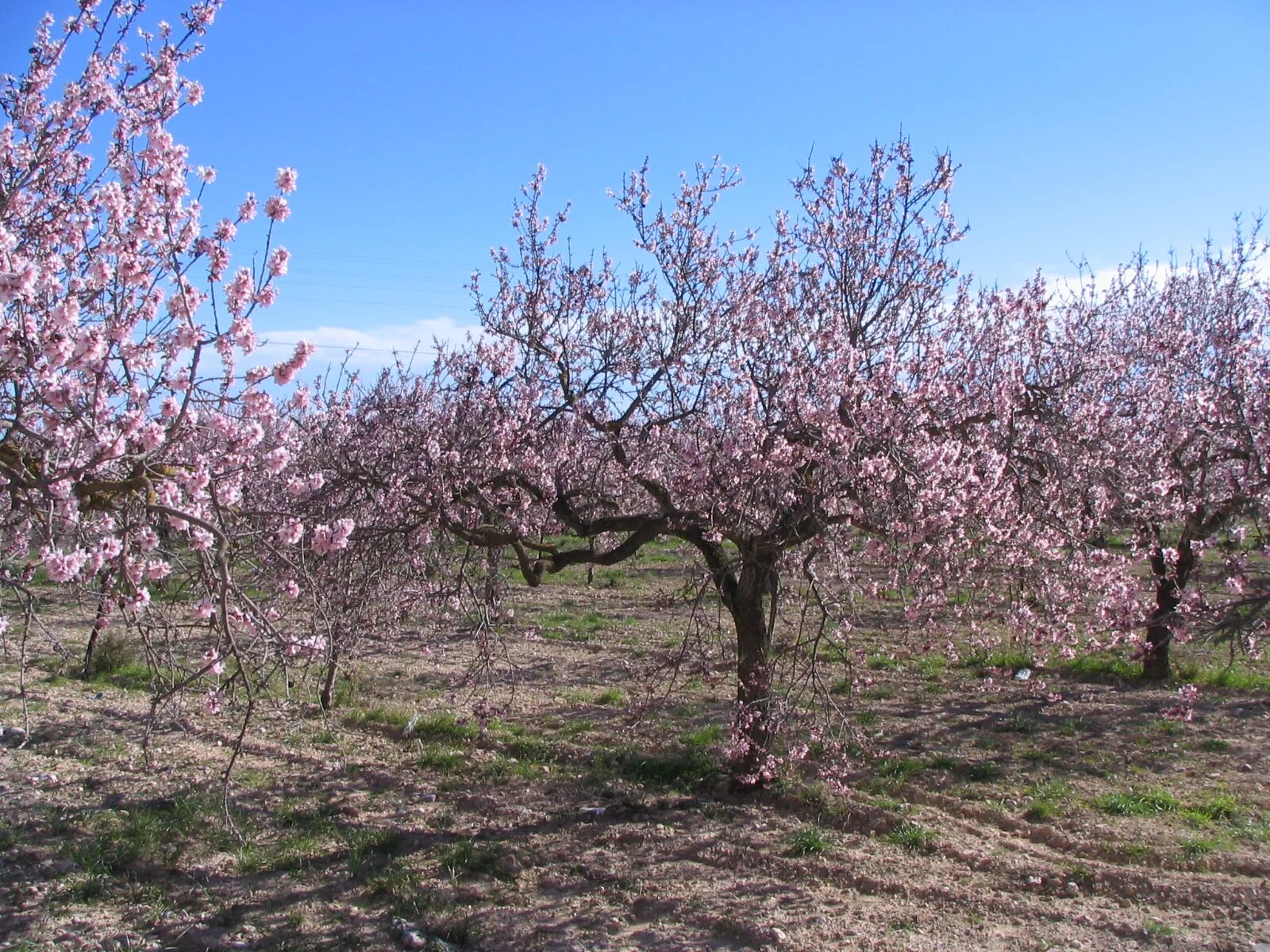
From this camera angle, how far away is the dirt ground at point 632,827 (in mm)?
5340

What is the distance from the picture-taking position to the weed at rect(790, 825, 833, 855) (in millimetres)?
6230

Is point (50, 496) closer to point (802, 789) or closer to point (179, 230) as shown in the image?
point (179, 230)

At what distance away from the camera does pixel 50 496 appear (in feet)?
11.5

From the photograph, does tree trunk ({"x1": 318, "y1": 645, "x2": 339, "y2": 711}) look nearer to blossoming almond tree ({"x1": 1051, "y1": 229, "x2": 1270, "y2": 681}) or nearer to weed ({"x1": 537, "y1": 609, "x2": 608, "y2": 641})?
weed ({"x1": 537, "y1": 609, "x2": 608, "y2": 641})

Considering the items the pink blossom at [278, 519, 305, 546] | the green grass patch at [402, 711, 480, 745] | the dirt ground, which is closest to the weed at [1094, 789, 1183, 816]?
the dirt ground

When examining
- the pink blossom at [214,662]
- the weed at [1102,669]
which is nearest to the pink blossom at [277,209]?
the pink blossom at [214,662]

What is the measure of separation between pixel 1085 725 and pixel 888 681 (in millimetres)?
2431

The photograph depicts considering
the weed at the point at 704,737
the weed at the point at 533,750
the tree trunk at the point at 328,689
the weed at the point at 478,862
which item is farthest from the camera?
the tree trunk at the point at 328,689

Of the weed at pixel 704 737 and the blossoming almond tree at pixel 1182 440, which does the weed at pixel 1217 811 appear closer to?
the blossoming almond tree at pixel 1182 440

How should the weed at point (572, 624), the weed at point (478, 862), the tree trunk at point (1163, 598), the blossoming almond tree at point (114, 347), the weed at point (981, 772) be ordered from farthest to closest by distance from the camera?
the weed at point (572, 624) → the tree trunk at point (1163, 598) → the weed at point (981, 772) → the weed at point (478, 862) → the blossoming almond tree at point (114, 347)

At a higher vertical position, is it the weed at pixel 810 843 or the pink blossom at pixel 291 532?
the pink blossom at pixel 291 532

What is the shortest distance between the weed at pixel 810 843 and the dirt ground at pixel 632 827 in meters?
0.03

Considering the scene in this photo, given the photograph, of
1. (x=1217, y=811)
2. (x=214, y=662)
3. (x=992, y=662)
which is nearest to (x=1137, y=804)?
(x=1217, y=811)

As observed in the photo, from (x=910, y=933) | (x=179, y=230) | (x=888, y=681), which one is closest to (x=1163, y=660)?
(x=888, y=681)
